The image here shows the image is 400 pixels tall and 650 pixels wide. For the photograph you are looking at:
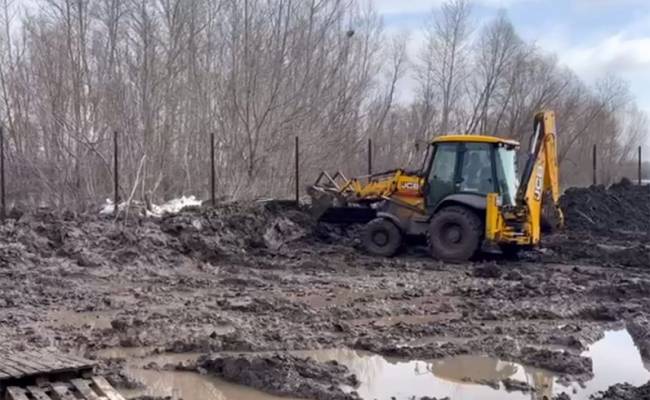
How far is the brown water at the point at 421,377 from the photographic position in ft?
23.2

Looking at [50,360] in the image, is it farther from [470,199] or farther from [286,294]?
[470,199]

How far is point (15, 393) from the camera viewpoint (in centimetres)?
606

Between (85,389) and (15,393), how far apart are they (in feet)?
1.60

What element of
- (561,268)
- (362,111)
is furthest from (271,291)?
(362,111)

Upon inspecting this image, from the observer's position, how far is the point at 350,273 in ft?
45.2

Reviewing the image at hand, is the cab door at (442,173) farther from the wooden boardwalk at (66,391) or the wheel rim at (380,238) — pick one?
the wooden boardwalk at (66,391)

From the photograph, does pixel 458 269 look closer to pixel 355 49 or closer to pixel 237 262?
pixel 237 262

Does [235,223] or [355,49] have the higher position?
[355,49]

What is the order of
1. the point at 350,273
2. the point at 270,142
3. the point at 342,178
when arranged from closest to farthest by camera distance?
the point at 350,273 < the point at 342,178 < the point at 270,142

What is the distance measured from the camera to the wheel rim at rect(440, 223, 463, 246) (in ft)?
48.7

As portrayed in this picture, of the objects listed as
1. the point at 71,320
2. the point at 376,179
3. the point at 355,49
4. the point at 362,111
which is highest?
the point at 355,49

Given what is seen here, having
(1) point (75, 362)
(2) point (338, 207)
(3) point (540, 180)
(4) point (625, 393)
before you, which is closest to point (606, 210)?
(3) point (540, 180)

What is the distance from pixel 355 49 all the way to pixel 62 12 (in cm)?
1219

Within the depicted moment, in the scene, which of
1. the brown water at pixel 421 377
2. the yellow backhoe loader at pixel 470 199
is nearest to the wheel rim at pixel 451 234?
the yellow backhoe loader at pixel 470 199
